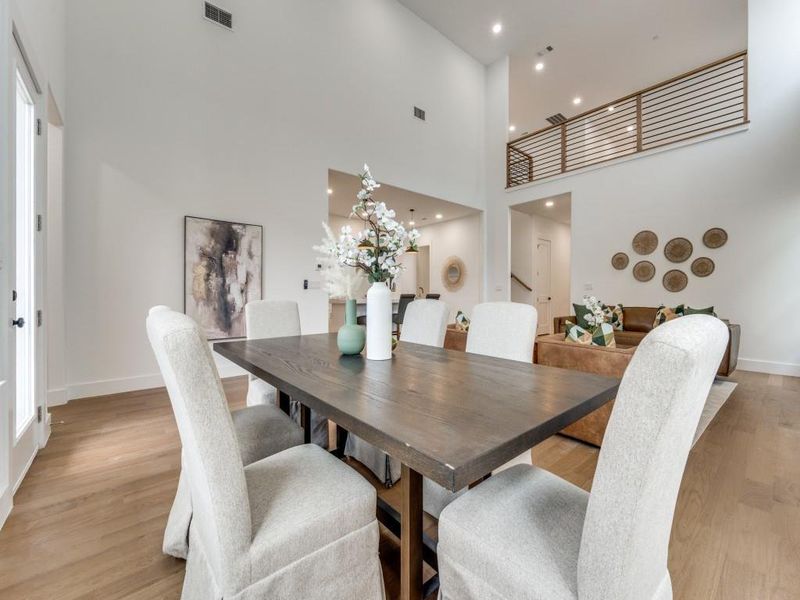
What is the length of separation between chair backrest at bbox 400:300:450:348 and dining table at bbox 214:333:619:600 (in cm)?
54

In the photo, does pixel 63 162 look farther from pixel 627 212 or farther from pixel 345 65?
pixel 627 212

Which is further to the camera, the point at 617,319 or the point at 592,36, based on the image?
the point at 592,36

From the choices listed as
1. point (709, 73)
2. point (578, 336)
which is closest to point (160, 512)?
point (578, 336)

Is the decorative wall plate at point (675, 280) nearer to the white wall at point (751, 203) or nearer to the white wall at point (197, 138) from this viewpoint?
the white wall at point (751, 203)

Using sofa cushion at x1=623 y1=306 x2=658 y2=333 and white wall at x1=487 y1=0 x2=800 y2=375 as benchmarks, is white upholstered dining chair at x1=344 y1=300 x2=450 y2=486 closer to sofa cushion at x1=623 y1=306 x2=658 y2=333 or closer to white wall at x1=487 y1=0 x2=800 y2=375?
sofa cushion at x1=623 y1=306 x2=658 y2=333

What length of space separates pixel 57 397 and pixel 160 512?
2.25 metres

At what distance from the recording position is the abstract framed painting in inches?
142

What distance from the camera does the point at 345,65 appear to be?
4.94 m

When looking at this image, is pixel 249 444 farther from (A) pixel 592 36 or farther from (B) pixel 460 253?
(A) pixel 592 36

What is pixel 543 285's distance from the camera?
8211mm

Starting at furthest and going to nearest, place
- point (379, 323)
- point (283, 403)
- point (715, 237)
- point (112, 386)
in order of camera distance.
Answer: point (715, 237) < point (112, 386) < point (283, 403) < point (379, 323)

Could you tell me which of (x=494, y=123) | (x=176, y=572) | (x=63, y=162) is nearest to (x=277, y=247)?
(x=63, y=162)

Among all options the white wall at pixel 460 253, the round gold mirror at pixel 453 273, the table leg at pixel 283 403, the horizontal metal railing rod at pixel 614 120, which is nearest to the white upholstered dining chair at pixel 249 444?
the table leg at pixel 283 403

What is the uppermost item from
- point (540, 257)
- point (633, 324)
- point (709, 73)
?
point (709, 73)
